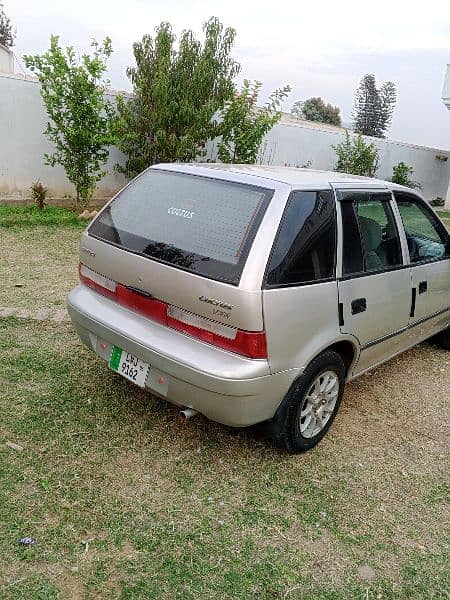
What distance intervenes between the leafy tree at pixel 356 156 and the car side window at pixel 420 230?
9.94m

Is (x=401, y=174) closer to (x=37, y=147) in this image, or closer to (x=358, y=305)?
(x=37, y=147)

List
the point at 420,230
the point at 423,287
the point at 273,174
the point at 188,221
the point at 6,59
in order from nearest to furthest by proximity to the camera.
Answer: the point at 188,221 → the point at 273,174 → the point at 423,287 → the point at 420,230 → the point at 6,59

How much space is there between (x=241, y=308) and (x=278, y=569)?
1.19 metres

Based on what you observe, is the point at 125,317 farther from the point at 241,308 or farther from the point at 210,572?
the point at 210,572

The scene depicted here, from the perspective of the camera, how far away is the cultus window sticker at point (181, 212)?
302 centimetres

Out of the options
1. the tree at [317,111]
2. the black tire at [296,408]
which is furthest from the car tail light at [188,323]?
the tree at [317,111]

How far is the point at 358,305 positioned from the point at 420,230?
1497 millimetres

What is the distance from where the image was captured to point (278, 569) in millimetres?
2379

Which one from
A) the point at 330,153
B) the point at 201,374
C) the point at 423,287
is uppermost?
the point at 330,153

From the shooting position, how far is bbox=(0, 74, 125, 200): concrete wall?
8.43m

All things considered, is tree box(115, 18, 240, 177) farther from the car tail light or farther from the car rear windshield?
the car tail light

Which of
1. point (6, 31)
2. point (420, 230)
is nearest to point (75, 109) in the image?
point (420, 230)

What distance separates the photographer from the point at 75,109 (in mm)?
8258

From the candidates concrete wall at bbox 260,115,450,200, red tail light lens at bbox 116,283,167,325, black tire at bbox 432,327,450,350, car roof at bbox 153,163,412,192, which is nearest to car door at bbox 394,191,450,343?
black tire at bbox 432,327,450,350
